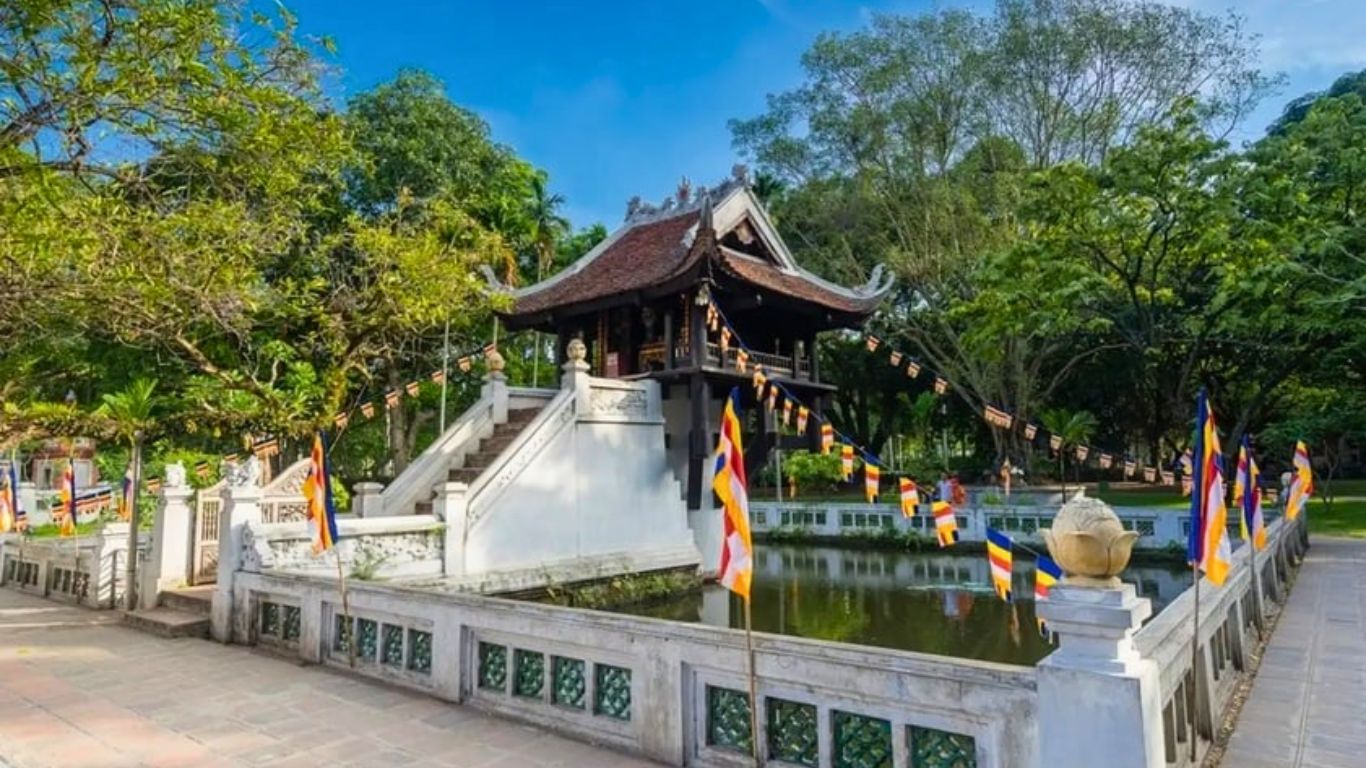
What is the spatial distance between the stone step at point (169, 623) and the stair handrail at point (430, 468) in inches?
104

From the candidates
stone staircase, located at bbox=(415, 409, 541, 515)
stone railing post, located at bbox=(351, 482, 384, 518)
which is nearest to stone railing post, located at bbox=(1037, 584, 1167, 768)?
stone staircase, located at bbox=(415, 409, 541, 515)

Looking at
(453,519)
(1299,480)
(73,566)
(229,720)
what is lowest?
(229,720)

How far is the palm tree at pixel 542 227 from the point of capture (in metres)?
21.5

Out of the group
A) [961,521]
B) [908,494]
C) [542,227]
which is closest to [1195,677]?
[908,494]

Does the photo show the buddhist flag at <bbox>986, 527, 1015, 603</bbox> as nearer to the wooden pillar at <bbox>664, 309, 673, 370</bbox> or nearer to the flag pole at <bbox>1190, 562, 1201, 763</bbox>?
the flag pole at <bbox>1190, 562, 1201, 763</bbox>

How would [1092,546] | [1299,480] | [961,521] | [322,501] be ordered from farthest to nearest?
[961,521] < [1299,480] < [322,501] < [1092,546]

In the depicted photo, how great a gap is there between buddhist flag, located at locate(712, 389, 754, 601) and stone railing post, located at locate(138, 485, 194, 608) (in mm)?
8120

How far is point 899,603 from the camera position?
1191 centimetres

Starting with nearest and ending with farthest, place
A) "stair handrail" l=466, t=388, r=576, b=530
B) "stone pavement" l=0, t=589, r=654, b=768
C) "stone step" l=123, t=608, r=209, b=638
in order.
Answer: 1. "stone pavement" l=0, t=589, r=654, b=768
2. "stone step" l=123, t=608, r=209, b=638
3. "stair handrail" l=466, t=388, r=576, b=530

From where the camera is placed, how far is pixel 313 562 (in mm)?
7609

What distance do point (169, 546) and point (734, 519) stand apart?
326 inches

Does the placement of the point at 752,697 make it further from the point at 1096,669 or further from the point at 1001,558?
the point at 1001,558

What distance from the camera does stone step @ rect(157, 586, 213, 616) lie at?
799cm

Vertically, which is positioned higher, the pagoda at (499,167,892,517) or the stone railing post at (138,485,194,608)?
the pagoda at (499,167,892,517)
